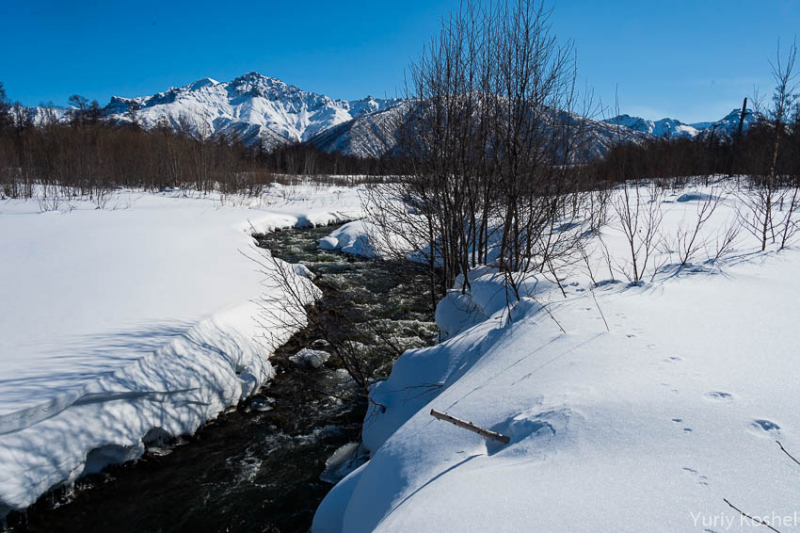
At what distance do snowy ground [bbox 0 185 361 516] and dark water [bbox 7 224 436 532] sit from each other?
188mm

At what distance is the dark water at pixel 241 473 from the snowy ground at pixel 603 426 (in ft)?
2.65

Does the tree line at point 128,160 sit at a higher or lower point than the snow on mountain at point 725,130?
lower

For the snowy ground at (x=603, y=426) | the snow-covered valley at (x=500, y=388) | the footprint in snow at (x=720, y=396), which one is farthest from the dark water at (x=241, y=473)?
the footprint in snow at (x=720, y=396)

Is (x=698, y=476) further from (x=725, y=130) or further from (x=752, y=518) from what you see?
(x=725, y=130)

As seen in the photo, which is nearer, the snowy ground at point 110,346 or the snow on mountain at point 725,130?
the snowy ground at point 110,346

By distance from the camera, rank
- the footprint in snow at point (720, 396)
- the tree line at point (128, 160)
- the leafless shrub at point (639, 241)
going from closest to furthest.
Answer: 1. the footprint in snow at point (720, 396)
2. the leafless shrub at point (639, 241)
3. the tree line at point (128, 160)

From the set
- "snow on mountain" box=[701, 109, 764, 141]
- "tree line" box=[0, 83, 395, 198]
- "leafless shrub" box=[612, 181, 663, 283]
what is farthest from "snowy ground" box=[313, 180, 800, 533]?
"snow on mountain" box=[701, 109, 764, 141]

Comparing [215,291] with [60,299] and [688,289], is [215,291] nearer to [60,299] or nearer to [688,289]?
[60,299]

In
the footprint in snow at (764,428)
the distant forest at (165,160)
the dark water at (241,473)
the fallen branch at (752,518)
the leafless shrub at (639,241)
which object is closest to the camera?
the fallen branch at (752,518)

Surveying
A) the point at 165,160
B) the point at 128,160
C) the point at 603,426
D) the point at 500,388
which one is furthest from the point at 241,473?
the point at 128,160

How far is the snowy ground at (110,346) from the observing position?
129 inches

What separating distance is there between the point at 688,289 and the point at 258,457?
182 inches

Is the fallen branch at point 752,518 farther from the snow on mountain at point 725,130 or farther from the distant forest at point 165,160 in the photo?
the snow on mountain at point 725,130

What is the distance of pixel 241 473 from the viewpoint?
3.76 metres
